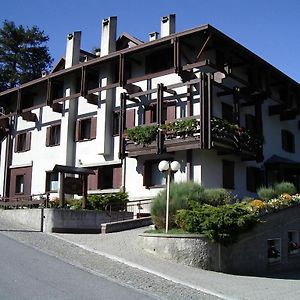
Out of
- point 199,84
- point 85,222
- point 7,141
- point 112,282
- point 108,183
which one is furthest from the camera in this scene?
point 7,141

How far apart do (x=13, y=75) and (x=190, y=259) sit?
116 feet

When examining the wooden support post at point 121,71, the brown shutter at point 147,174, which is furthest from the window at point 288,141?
the wooden support post at point 121,71

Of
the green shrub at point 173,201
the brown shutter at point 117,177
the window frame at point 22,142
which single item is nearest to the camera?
the green shrub at point 173,201

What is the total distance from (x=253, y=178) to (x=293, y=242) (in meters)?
7.43

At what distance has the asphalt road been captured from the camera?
9659mm

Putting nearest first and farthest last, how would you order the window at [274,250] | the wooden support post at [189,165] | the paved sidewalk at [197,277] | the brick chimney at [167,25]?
1. the paved sidewalk at [197,277]
2. the window at [274,250]
3. the wooden support post at [189,165]
4. the brick chimney at [167,25]

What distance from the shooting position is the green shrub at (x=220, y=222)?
15469mm

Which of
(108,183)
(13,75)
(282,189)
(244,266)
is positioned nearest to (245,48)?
(282,189)

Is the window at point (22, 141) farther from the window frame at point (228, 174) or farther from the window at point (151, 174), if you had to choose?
the window frame at point (228, 174)

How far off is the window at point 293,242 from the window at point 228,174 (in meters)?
5.31

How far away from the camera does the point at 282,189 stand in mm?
24453

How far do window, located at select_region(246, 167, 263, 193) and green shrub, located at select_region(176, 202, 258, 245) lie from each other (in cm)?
1086

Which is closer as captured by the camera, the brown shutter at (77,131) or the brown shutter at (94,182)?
the brown shutter at (94,182)

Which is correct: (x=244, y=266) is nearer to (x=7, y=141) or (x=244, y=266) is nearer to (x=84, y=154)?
(x=84, y=154)
